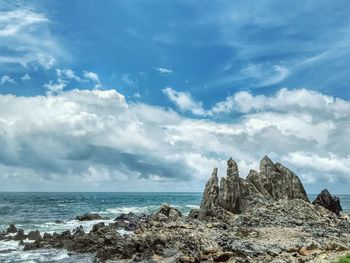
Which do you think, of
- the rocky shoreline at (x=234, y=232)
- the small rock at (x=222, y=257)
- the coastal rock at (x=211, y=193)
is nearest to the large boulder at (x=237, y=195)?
the rocky shoreline at (x=234, y=232)

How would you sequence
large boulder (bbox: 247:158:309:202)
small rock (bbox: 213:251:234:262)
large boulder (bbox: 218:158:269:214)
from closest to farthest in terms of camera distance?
small rock (bbox: 213:251:234:262) → large boulder (bbox: 218:158:269:214) → large boulder (bbox: 247:158:309:202)

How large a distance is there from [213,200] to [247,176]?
30.5ft

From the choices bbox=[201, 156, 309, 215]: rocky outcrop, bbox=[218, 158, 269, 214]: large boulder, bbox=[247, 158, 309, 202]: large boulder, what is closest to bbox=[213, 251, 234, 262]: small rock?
bbox=[201, 156, 309, 215]: rocky outcrop

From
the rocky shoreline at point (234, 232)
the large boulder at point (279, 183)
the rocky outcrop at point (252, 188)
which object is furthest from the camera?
the large boulder at point (279, 183)

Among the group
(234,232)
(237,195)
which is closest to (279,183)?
(237,195)

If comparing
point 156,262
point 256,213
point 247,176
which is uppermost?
point 247,176

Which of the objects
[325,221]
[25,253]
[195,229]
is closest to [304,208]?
[325,221]

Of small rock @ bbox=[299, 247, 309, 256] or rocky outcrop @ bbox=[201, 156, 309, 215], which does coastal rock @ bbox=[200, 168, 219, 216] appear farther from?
small rock @ bbox=[299, 247, 309, 256]

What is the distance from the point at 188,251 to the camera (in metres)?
40.0

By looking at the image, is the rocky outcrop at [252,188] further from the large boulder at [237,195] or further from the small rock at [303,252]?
the small rock at [303,252]

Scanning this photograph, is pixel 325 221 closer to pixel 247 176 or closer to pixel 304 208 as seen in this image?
pixel 304 208

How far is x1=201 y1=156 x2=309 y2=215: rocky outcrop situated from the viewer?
235 ft

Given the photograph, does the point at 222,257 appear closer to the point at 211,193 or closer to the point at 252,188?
the point at 211,193

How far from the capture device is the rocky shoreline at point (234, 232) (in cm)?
3853
